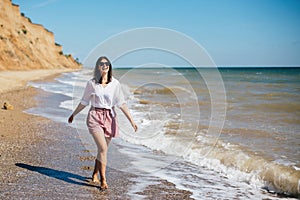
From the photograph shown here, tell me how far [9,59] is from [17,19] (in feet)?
66.4

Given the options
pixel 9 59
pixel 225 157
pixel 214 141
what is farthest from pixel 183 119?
pixel 9 59

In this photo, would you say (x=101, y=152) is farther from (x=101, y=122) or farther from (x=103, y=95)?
(x=103, y=95)

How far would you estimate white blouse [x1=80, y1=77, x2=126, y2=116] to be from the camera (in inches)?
206

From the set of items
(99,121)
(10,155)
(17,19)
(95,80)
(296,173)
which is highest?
(17,19)

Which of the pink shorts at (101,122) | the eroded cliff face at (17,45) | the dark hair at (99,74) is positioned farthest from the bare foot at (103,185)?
the eroded cliff face at (17,45)

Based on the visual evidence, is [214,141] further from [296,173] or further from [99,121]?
[99,121]

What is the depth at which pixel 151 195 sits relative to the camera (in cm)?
527

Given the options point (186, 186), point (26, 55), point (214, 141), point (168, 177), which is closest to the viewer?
point (186, 186)

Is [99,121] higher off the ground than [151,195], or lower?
higher

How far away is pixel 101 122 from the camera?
5.27 meters

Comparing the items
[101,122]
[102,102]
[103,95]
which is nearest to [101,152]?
[101,122]

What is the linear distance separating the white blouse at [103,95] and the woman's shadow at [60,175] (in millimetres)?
1300

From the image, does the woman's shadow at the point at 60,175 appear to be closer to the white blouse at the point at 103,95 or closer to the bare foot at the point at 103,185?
the bare foot at the point at 103,185

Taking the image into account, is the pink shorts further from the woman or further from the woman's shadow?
the woman's shadow
